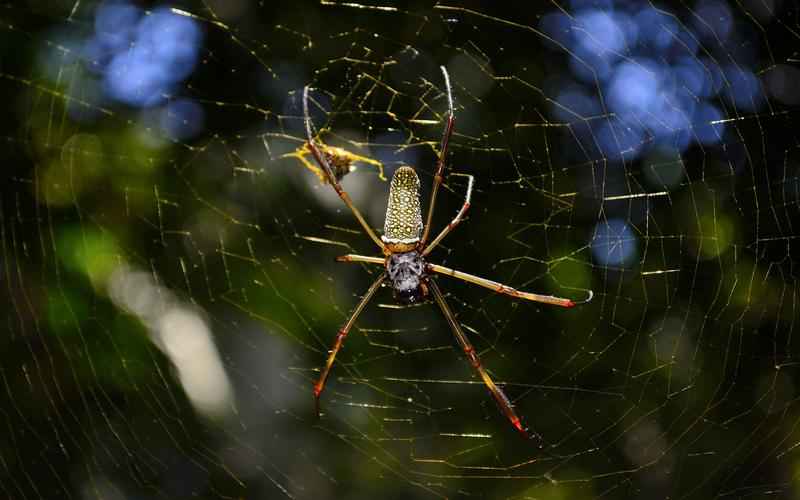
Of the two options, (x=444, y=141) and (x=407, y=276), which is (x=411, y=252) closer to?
(x=407, y=276)

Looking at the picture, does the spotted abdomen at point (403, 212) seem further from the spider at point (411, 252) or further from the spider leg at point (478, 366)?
the spider leg at point (478, 366)

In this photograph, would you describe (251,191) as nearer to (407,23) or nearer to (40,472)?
(407,23)

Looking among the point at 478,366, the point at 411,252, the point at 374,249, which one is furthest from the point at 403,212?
the point at 374,249

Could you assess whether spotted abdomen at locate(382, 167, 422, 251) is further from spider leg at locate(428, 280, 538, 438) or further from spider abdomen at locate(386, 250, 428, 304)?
spider leg at locate(428, 280, 538, 438)

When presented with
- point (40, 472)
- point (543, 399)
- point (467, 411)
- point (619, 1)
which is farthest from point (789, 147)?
point (40, 472)

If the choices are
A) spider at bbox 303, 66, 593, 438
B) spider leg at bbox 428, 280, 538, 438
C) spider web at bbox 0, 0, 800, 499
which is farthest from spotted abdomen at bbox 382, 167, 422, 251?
spider web at bbox 0, 0, 800, 499
